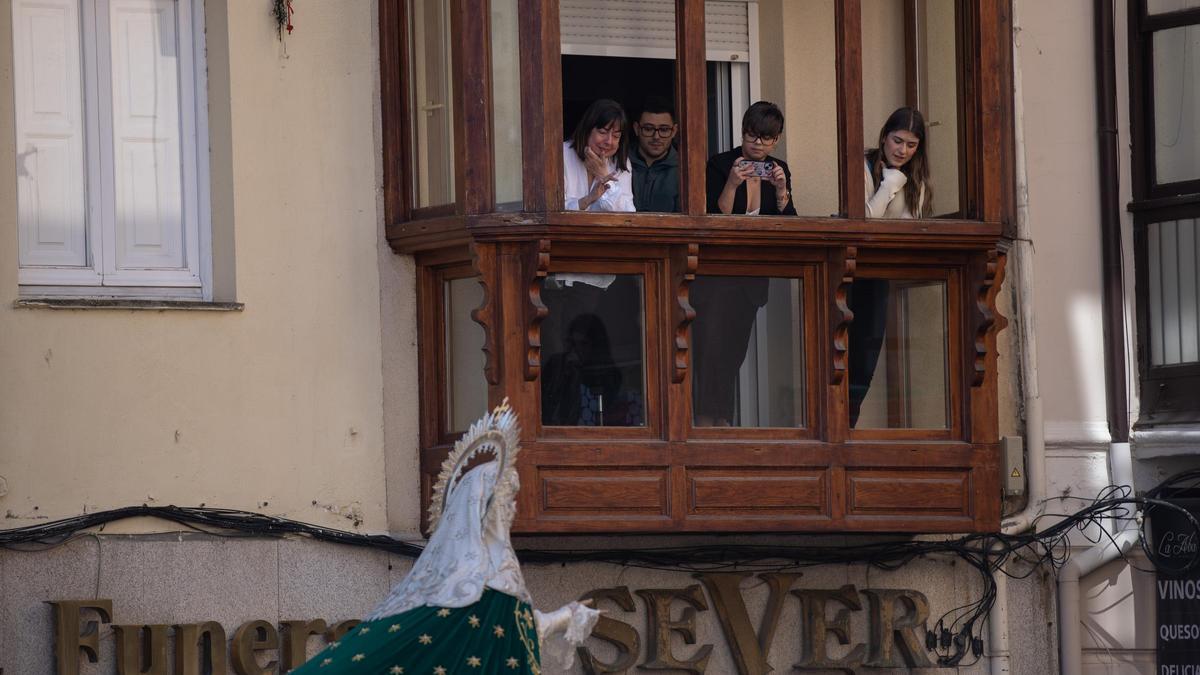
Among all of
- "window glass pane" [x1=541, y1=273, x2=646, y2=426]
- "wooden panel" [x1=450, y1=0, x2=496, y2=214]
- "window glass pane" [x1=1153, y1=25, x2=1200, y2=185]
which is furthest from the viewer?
"window glass pane" [x1=1153, y1=25, x2=1200, y2=185]

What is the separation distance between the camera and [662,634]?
1212cm

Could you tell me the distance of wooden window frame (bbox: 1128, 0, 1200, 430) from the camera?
1304 cm

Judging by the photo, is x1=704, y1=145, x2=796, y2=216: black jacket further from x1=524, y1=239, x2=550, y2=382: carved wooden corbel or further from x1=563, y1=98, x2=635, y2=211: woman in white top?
x1=524, y1=239, x2=550, y2=382: carved wooden corbel

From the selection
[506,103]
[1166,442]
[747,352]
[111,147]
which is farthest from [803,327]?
[111,147]

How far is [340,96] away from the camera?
1206cm

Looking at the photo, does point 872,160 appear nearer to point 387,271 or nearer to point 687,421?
point 687,421

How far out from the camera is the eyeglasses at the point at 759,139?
1200 centimetres

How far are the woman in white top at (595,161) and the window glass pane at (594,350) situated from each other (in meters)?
0.38

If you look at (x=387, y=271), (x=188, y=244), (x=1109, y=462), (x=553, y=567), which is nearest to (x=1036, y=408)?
(x=1109, y=462)

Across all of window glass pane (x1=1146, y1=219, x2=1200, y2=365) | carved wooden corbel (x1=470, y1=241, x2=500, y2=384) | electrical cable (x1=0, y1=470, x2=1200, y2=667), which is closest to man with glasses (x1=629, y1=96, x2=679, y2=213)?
carved wooden corbel (x1=470, y1=241, x2=500, y2=384)

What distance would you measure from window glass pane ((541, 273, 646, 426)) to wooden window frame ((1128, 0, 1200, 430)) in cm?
322

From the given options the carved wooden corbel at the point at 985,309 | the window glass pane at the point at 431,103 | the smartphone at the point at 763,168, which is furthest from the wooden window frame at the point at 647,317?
the carved wooden corbel at the point at 985,309

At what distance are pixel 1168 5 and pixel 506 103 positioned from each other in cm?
414

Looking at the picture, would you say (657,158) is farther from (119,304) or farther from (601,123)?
(119,304)
